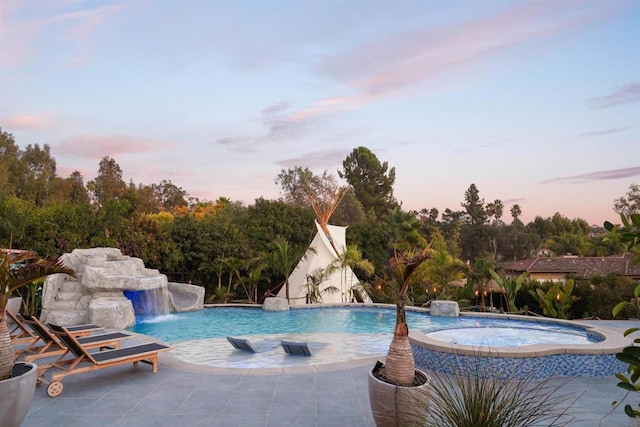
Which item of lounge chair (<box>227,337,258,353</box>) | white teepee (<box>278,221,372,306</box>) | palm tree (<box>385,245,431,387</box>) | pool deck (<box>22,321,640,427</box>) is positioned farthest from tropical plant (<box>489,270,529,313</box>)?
palm tree (<box>385,245,431,387</box>)

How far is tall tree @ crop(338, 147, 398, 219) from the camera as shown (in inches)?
1807

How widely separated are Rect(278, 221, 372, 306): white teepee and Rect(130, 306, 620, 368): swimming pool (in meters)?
2.60

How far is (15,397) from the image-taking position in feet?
12.8

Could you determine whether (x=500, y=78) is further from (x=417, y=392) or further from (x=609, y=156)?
(x=417, y=392)

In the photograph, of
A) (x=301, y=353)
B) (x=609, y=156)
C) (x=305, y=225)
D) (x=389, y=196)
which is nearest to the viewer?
(x=301, y=353)

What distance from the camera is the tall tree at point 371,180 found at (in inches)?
1807

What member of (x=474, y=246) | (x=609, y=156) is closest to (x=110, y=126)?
(x=609, y=156)

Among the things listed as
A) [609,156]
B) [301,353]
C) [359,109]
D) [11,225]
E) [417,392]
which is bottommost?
[301,353]

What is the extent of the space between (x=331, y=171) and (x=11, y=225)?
29837mm

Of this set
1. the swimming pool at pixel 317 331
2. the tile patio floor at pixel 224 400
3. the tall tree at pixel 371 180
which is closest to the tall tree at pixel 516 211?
the tall tree at pixel 371 180

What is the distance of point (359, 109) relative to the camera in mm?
18641

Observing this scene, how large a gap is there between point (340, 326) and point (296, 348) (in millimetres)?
4766

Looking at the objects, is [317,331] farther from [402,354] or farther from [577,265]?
[577,265]

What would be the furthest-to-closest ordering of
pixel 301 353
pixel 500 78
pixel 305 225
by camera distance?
pixel 305 225 < pixel 500 78 < pixel 301 353
